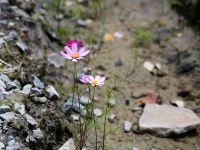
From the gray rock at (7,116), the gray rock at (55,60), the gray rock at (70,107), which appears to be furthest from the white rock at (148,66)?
the gray rock at (7,116)

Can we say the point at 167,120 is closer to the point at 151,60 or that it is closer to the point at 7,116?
the point at 151,60

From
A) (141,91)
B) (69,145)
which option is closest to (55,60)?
(141,91)

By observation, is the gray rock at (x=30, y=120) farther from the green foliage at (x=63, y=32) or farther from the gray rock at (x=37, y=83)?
the green foliage at (x=63, y=32)

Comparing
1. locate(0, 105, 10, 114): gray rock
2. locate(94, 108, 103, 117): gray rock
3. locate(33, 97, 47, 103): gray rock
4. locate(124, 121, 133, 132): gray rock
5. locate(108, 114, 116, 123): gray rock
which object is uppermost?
locate(0, 105, 10, 114): gray rock

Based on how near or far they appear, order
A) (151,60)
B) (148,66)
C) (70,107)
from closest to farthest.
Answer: (70,107), (148,66), (151,60)

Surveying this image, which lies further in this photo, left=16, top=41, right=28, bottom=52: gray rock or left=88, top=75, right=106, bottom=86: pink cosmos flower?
left=16, top=41, right=28, bottom=52: gray rock

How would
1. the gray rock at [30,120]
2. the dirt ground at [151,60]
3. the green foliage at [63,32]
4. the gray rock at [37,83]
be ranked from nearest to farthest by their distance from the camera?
the gray rock at [30,120] < the gray rock at [37,83] < the dirt ground at [151,60] < the green foliage at [63,32]

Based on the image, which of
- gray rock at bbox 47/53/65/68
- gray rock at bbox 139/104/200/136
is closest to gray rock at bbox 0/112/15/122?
gray rock at bbox 139/104/200/136

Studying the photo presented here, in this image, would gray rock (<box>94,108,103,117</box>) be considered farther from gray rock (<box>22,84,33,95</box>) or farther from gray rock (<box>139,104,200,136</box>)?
gray rock (<box>22,84,33,95</box>)

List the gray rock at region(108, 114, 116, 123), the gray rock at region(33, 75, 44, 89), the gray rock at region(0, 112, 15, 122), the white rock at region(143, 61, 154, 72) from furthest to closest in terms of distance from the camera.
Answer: the white rock at region(143, 61, 154, 72) → the gray rock at region(108, 114, 116, 123) → the gray rock at region(33, 75, 44, 89) → the gray rock at region(0, 112, 15, 122)
